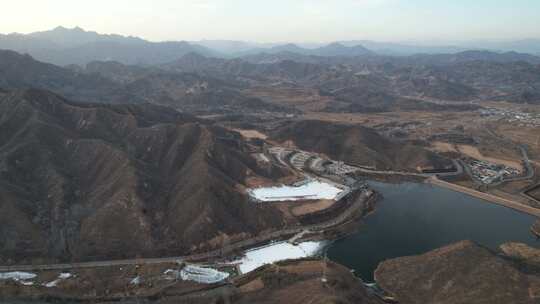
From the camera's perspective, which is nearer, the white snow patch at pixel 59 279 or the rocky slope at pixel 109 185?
the white snow patch at pixel 59 279

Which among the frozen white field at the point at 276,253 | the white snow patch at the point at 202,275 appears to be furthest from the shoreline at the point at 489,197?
the white snow patch at the point at 202,275

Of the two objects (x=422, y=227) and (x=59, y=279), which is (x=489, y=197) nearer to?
(x=422, y=227)

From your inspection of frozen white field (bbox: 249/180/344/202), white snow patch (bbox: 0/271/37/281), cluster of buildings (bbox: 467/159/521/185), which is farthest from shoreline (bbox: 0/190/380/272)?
cluster of buildings (bbox: 467/159/521/185)

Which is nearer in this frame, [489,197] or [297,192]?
[297,192]

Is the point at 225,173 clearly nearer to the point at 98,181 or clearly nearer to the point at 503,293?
the point at 98,181

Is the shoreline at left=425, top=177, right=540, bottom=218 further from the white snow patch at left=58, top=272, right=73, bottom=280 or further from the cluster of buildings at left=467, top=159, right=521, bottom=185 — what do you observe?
the white snow patch at left=58, top=272, right=73, bottom=280

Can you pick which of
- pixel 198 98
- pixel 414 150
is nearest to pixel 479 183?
pixel 414 150

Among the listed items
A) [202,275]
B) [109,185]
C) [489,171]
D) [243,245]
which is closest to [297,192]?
[243,245]

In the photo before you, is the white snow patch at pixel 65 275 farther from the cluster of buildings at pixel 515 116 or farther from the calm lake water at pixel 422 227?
the cluster of buildings at pixel 515 116
